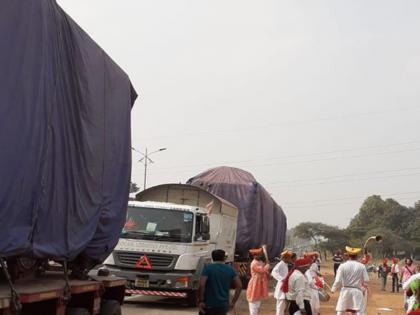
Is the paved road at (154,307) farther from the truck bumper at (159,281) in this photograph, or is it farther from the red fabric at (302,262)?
the red fabric at (302,262)

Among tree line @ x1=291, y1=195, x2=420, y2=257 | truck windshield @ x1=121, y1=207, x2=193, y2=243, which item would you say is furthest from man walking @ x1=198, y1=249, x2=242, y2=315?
tree line @ x1=291, y1=195, x2=420, y2=257

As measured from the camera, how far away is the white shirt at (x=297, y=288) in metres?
10.1

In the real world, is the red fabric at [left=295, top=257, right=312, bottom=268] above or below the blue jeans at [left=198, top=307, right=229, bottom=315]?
above

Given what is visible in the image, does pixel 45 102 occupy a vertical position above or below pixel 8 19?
below

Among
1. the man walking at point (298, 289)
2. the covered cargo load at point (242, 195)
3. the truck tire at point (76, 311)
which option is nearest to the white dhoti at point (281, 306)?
the man walking at point (298, 289)

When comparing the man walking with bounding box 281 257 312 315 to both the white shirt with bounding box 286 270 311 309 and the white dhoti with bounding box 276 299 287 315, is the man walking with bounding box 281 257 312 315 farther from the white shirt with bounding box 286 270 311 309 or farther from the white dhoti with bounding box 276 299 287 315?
the white dhoti with bounding box 276 299 287 315

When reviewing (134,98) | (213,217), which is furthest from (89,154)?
(213,217)

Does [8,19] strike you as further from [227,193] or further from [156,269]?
[227,193]

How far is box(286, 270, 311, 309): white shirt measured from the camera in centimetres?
1015

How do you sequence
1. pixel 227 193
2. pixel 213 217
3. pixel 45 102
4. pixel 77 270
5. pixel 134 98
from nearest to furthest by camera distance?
1. pixel 45 102
2. pixel 77 270
3. pixel 134 98
4. pixel 213 217
5. pixel 227 193

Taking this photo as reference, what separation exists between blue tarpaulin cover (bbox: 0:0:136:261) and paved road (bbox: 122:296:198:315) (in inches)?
238

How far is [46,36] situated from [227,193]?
1645cm

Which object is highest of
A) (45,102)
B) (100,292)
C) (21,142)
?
(45,102)

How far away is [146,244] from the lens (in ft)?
49.5
